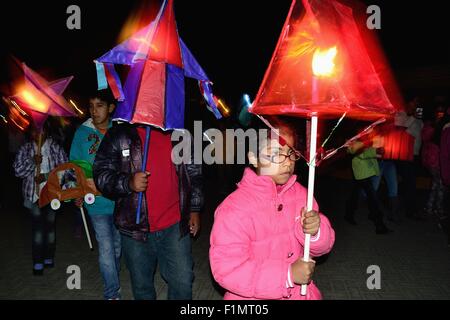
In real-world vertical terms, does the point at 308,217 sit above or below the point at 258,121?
below

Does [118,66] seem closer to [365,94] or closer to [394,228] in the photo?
[365,94]

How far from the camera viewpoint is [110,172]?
3.27 meters

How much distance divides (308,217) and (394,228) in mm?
5814

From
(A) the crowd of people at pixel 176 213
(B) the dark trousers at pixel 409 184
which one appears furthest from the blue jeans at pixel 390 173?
(A) the crowd of people at pixel 176 213

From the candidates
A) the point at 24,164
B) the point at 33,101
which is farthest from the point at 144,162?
the point at 24,164

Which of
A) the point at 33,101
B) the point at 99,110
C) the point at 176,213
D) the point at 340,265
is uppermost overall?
the point at 33,101

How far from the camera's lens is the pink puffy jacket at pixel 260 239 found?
6.97 feet

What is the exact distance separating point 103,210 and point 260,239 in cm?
218

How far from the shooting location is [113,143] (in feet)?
10.8

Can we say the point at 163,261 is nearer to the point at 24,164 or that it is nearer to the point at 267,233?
the point at 267,233

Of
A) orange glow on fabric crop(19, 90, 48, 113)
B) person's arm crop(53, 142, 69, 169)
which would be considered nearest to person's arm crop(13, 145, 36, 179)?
person's arm crop(53, 142, 69, 169)

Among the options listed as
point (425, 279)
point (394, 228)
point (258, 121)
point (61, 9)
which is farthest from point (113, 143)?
point (61, 9)

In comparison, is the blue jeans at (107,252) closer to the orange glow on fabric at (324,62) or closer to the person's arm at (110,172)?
the person's arm at (110,172)

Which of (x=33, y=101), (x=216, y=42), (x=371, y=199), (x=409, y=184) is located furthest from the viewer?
(x=216, y=42)
